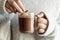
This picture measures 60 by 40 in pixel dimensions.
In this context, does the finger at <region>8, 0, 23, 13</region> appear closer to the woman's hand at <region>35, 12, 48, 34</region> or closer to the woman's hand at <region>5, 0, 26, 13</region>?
the woman's hand at <region>5, 0, 26, 13</region>

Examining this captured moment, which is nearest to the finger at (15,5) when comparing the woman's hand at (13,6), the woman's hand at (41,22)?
the woman's hand at (13,6)

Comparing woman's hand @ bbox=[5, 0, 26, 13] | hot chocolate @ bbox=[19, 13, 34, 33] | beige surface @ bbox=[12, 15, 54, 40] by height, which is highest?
woman's hand @ bbox=[5, 0, 26, 13]

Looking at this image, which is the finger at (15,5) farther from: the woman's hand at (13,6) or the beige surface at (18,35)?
the beige surface at (18,35)

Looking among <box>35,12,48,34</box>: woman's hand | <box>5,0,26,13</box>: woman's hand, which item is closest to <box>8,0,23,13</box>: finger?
<box>5,0,26,13</box>: woman's hand

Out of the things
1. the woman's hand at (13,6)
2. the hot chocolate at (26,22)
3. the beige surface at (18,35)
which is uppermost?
the woman's hand at (13,6)

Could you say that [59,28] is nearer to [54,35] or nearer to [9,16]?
[54,35]

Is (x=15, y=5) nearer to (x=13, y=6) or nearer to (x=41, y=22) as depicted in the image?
(x=13, y=6)

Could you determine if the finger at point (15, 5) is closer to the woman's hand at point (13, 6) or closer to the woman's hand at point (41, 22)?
the woman's hand at point (13, 6)

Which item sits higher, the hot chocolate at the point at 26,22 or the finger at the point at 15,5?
the finger at the point at 15,5

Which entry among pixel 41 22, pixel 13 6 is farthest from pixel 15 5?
pixel 41 22

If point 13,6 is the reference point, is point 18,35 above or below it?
below

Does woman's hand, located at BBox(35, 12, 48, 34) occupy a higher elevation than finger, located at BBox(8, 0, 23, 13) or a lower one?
lower

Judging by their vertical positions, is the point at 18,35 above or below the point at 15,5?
below

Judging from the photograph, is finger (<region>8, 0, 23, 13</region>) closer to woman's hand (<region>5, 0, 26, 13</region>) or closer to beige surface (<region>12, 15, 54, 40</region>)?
woman's hand (<region>5, 0, 26, 13</region>)
